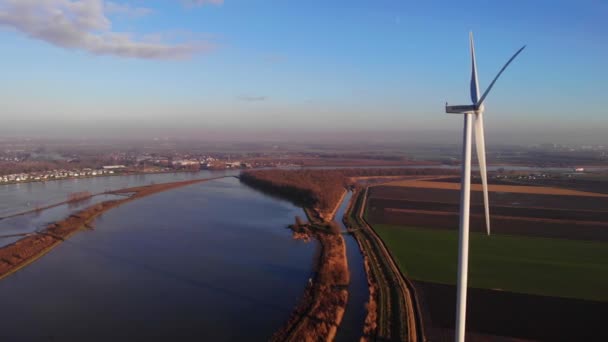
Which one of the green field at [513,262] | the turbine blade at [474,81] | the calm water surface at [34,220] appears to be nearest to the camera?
the turbine blade at [474,81]

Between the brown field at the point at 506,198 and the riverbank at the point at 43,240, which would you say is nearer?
the riverbank at the point at 43,240

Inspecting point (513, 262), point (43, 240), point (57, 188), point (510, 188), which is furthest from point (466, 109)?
point (57, 188)

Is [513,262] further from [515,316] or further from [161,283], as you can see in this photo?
[161,283]

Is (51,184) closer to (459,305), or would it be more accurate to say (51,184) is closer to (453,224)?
(453,224)

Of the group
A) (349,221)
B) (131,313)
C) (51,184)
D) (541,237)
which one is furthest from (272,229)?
(51,184)

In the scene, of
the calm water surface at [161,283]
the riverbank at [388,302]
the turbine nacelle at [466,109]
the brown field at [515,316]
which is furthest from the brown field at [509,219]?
the turbine nacelle at [466,109]

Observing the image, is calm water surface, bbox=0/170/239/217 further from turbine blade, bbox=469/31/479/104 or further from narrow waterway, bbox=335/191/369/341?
turbine blade, bbox=469/31/479/104

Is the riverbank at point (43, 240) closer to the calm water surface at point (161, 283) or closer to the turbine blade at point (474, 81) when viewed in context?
the calm water surface at point (161, 283)
